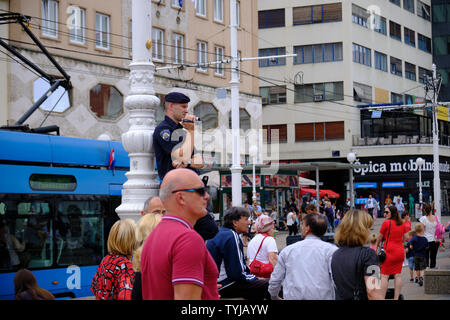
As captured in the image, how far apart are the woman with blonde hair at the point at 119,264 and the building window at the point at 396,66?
61.4 metres

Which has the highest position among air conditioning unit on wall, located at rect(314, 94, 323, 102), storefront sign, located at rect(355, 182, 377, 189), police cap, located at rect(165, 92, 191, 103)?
air conditioning unit on wall, located at rect(314, 94, 323, 102)

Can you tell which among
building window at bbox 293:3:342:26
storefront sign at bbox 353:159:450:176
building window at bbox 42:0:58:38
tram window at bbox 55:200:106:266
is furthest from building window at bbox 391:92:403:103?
tram window at bbox 55:200:106:266

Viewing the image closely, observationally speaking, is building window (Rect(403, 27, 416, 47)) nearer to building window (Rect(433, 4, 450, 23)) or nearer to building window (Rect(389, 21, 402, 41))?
building window (Rect(389, 21, 402, 41))

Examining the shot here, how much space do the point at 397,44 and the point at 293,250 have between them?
2422 inches

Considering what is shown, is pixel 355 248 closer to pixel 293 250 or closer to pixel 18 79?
pixel 293 250

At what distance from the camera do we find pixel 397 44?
64.7 metres

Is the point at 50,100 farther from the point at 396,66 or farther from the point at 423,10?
the point at 423,10

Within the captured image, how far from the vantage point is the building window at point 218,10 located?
4244cm

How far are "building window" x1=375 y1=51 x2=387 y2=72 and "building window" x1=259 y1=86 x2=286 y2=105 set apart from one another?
348 inches

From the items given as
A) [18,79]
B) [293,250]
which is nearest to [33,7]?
[18,79]

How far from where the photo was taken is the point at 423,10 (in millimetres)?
68812

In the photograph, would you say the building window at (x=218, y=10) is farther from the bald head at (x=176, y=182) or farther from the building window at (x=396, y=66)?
the bald head at (x=176, y=182)

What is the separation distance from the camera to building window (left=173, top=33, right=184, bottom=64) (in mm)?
38844

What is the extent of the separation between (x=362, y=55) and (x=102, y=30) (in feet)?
104
